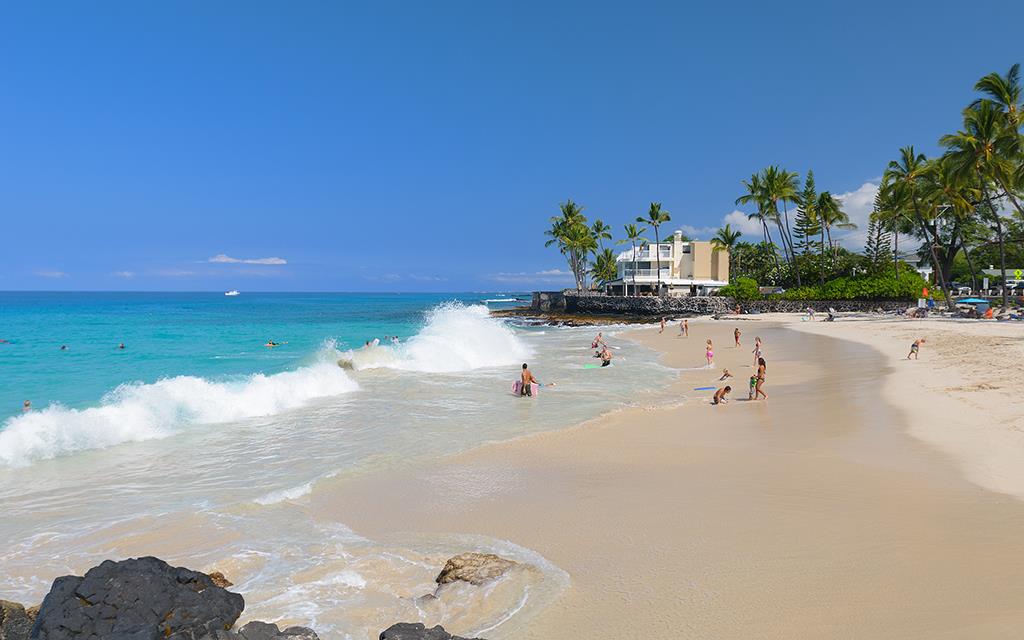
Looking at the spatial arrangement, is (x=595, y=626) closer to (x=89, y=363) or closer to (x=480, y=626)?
(x=480, y=626)

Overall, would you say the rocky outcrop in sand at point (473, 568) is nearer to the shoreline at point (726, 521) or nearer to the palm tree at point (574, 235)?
the shoreline at point (726, 521)

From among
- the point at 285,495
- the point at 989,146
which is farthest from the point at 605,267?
the point at 285,495

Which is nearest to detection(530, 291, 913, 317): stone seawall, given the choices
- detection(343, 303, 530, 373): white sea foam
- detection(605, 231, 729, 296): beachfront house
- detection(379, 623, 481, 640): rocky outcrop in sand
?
detection(605, 231, 729, 296): beachfront house

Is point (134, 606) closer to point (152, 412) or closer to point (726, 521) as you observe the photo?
point (726, 521)

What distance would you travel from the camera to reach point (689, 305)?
64.1 m

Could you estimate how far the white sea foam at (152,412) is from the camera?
1262 cm

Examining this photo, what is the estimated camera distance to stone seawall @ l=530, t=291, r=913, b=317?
54844 millimetres

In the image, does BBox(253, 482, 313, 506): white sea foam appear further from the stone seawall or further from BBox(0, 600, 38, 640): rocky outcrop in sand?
the stone seawall

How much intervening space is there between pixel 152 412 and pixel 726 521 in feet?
45.9

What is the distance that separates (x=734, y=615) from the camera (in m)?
5.22

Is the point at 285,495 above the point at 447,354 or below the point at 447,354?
below

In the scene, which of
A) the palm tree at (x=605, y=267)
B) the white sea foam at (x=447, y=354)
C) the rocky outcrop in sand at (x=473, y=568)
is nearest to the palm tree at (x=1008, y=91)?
the white sea foam at (x=447, y=354)

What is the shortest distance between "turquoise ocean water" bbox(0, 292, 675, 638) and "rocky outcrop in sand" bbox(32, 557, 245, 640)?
0.70m

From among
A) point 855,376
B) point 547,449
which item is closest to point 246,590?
point 547,449
